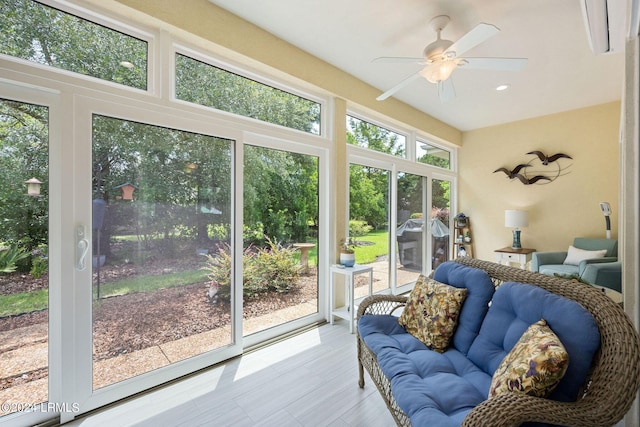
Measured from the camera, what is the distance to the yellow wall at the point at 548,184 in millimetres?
4270

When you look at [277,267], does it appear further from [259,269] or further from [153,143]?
[153,143]

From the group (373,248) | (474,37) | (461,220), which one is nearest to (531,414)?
(474,37)

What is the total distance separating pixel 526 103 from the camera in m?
4.22

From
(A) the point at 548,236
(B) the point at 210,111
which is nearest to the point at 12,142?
(B) the point at 210,111

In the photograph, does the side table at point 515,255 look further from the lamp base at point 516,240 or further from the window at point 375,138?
the window at point 375,138

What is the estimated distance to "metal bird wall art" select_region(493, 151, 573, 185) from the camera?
4633 millimetres

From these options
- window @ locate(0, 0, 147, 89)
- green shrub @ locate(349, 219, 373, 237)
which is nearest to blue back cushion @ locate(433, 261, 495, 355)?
green shrub @ locate(349, 219, 373, 237)

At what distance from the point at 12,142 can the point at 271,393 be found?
7.20 ft

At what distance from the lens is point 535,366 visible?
1.12 meters

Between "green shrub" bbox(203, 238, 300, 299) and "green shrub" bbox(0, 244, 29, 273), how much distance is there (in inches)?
42.5

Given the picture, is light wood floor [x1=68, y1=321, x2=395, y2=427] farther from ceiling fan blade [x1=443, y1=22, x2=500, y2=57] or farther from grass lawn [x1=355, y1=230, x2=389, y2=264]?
ceiling fan blade [x1=443, y1=22, x2=500, y2=57]

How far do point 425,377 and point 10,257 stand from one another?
7.81 ft

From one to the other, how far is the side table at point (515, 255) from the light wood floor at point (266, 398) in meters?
3.61

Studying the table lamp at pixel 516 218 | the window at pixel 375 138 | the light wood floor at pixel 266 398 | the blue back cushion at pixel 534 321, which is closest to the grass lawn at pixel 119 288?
the light wood floor at pixel 266 398
